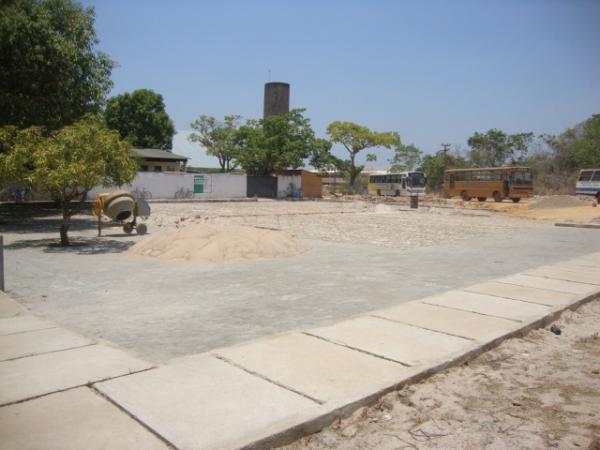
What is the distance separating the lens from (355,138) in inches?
2323

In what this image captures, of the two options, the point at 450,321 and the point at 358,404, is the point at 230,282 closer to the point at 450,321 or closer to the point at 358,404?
the point at 450,321

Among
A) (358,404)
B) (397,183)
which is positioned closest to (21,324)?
(358,404)

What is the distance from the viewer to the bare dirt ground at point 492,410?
3.39m

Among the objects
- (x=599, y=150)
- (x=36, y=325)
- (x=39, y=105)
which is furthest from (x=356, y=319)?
(x=599, y=150)

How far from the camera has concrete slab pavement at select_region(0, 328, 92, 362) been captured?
4.70m

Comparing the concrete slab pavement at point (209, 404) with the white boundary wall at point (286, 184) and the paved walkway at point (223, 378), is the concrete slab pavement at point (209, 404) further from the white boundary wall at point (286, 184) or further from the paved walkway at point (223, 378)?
the white boundary wall at point (286, 184)

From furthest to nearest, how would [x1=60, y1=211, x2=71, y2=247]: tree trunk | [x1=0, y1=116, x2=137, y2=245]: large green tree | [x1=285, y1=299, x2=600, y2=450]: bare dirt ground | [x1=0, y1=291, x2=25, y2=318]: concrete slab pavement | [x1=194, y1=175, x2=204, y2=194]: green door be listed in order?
1. [x1=194, y1=175, x2=204, y2=194]: green door
2. [x1=60, y1=211, x2=71, y2=247]: tree trunk
3. [x1=0, y1=116, x2=137, y2=245]: large green tree
4. [x1=0, y1=291, x2=25, y2=318]: concrete slab pavement
5. [x1=285, y1=299, x2=600, y2=450]: bare dirt ground

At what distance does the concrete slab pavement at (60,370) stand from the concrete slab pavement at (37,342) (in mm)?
152

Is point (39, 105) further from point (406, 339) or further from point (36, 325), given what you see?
point (406, 339)

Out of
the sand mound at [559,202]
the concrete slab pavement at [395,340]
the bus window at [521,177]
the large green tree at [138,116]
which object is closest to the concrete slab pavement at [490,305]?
the concrete slab pavement at [395,340]

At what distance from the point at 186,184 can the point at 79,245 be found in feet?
91.5

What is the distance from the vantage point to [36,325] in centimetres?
566

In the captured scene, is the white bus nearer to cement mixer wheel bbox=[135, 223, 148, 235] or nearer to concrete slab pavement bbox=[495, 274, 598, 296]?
cement mixer wheel bbox=[135, 223, 148, 235]

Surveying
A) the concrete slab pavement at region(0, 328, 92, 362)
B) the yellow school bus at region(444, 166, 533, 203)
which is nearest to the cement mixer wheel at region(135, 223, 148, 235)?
the concrete slab pavement at region(0, 328, 92, 362)
